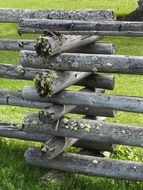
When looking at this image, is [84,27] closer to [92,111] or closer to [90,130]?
[90,130]

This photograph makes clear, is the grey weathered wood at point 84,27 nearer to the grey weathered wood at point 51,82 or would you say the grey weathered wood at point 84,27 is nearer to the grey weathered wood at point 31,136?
the grey weathered wood at point 51,82

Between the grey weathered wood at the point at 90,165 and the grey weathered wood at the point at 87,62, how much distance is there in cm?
98

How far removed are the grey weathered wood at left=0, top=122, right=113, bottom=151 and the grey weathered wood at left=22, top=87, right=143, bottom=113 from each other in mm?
669

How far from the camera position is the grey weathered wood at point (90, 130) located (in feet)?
17.7

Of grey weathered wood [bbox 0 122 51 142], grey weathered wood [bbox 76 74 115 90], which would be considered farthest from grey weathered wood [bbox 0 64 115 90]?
grey weathered wood [bbox 0 122 51 142]

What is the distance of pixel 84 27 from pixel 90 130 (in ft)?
3.46

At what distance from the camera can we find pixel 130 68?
17.2ft

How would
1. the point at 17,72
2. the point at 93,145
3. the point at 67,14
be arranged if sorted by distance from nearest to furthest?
the point at 67,14 → the point at 93,145 → the point at 17,72

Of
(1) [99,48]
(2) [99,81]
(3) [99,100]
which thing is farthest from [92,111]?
(3) [99,100]

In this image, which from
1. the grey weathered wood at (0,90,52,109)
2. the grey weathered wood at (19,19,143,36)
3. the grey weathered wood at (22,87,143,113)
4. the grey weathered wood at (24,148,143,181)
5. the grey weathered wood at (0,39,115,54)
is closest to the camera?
the grey weathered wood at (19,19,143,36)

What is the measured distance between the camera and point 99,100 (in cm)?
548

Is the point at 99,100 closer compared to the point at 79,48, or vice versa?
the point at 99,100

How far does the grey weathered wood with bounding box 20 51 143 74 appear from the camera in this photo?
524cm

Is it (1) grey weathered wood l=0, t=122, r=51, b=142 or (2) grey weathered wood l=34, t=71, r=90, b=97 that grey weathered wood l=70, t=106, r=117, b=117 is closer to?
(1) grey weathered wood l=0, t=122, r=51, b=142
